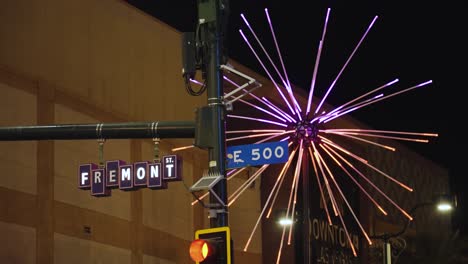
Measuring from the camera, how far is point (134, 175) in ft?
45.2

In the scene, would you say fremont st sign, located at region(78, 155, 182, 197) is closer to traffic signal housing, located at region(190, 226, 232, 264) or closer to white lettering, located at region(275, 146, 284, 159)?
white lettering, located at region(275, 146, 284, 159)

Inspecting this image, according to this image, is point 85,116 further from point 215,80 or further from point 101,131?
point 215,80

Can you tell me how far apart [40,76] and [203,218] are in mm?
10720

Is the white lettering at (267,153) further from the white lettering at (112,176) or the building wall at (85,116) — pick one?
the building wall at (85,116)

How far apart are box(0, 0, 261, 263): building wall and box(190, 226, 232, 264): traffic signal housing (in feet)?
36.4

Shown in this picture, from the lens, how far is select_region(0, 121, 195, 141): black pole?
13.1 m

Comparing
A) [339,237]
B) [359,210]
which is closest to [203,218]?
[339,237]

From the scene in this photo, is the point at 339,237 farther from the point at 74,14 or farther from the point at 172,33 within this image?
the point at 74,14

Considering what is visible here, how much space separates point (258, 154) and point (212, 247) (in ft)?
6.94

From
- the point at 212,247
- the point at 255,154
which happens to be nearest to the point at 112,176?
the point at 255,154

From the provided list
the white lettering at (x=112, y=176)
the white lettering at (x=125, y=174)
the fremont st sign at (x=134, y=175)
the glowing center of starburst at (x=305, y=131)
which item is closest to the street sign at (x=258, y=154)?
the fremont st sign at (x=134, y=175)

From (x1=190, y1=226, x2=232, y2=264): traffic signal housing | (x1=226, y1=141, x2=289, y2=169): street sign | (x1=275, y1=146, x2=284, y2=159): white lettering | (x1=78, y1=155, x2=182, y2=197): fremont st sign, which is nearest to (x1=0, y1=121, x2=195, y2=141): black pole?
(x1=78, y1=155, x2=182, y2=197): fremont st sign

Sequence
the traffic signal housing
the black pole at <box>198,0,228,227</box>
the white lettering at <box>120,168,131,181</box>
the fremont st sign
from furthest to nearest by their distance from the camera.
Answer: the white lettering at <box>120,168,131,181</box>
the fremont st sign
the black pole at <box>198,0,228,227</box>
the traffic signal housing

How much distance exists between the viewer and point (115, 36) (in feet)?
89.4
